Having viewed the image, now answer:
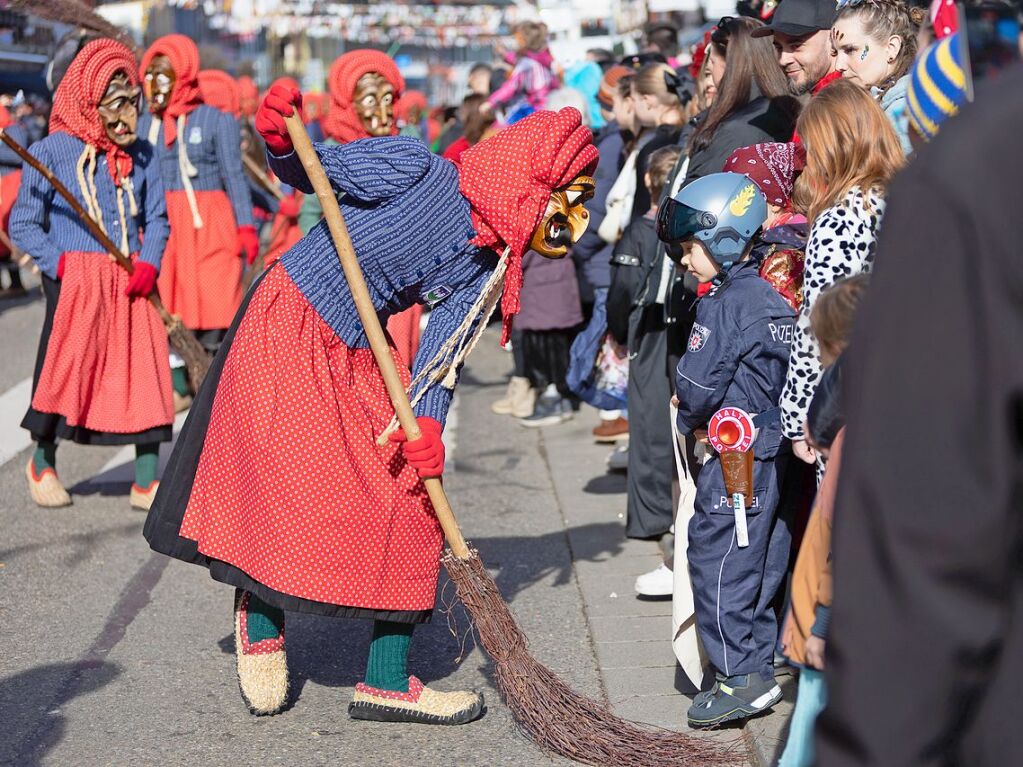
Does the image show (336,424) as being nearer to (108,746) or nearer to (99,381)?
(108,746)

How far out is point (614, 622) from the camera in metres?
4.72

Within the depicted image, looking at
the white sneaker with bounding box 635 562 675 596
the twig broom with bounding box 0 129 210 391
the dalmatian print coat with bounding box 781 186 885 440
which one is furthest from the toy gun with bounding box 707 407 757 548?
the twig broom with bounding box 0 129 210 391

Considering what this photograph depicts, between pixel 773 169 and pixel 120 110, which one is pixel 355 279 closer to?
pixel 773 169

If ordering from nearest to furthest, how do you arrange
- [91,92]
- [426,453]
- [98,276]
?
1. [426,453]
2. [91,92]
3. [98,276]

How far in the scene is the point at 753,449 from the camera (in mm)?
3648

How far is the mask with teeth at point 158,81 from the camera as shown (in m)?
7.73

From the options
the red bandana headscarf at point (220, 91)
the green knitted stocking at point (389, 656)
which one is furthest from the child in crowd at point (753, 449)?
the red bandana headscarf at point (220, 91)

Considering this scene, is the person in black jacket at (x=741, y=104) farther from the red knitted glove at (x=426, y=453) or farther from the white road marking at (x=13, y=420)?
the white road marking at (x=13, y=420)

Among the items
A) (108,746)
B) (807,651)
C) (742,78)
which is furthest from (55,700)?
(742,78)

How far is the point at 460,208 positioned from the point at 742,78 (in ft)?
4.73

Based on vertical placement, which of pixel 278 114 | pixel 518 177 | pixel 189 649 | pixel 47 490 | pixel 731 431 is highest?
pixel 278 114

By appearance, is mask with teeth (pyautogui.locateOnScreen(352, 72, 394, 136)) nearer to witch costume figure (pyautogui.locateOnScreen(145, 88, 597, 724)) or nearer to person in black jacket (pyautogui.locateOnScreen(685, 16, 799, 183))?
person in black jacket (pyautogui.locateOnScreen(685, 16, 799, 183))

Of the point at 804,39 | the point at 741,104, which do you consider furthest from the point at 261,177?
the point at 804,39

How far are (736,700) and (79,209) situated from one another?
373 cm
